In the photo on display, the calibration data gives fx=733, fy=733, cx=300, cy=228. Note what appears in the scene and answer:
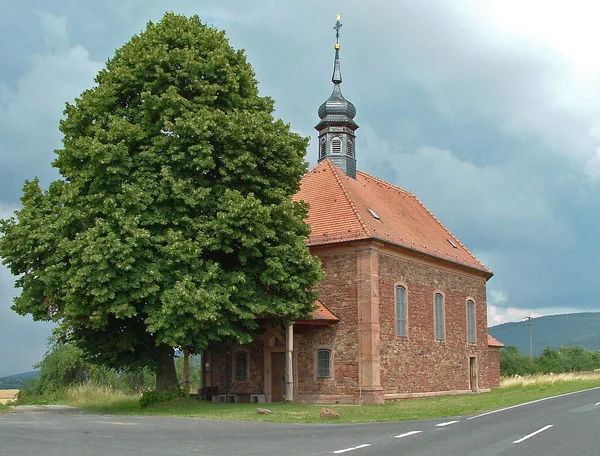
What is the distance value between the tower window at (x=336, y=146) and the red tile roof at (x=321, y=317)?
9182 mm

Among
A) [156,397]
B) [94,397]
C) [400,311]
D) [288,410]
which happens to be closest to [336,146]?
[400,311]

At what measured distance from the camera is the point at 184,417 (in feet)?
62.8

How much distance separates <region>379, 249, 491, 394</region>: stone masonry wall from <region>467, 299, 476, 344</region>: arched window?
1.10 feet

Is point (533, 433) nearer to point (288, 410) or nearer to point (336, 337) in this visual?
point (288, 410)

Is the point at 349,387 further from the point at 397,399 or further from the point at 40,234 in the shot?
the point at 40,234

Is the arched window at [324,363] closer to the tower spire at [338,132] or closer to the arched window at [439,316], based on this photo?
the arched window at [439,316]

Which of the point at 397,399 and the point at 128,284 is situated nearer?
the point at 128,284

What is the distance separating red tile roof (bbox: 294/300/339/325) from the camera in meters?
26.0

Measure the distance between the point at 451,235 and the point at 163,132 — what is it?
20.3m

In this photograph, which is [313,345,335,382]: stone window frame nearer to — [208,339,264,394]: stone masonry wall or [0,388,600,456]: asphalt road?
[208,339,264,394]: stone masonry wall

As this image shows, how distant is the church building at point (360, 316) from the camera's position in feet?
86.8

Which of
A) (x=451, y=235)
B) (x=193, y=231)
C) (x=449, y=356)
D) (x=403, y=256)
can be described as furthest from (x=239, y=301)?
(x=451, y=235)

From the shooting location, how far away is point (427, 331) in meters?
30.7

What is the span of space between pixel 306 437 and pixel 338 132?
882 inches
